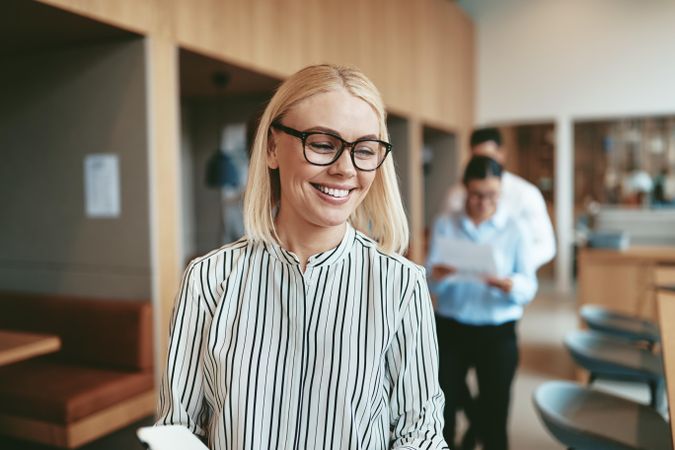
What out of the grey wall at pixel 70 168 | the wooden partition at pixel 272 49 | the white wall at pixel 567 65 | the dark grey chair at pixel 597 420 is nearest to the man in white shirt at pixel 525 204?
the dark grey chair at pixel 597 420

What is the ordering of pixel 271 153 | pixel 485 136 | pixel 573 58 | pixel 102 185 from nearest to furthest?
pixel 271 153 < pixel 102 185 < pixel 485 136 < pixel 573 58

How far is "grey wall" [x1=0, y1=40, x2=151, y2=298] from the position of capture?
347 cm

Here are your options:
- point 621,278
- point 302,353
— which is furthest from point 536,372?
point 302,353

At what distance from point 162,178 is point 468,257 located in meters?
1.80

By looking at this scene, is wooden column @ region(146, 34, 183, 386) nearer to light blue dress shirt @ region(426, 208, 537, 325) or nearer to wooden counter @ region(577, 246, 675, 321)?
light blue dress shirt @ region(426, 208, 537, 325)

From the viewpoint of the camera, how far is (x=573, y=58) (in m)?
8.96

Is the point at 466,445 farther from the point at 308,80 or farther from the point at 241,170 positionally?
the point at 241,170

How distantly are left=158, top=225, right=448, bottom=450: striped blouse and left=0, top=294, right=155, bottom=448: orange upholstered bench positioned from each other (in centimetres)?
204

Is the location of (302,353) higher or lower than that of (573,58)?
lower

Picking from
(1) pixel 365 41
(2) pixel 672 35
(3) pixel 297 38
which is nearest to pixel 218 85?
(3) pixel 297 38

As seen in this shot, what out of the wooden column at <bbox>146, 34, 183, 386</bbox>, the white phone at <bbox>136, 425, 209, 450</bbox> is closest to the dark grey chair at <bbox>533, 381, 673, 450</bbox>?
the white phone at <bbox>136, 425, 209, 450</bbox>

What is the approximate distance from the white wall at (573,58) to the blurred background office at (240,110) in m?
0.02

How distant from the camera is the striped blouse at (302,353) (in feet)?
4.21

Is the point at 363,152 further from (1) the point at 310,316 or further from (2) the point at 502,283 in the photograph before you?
(2) the point at 502,283
